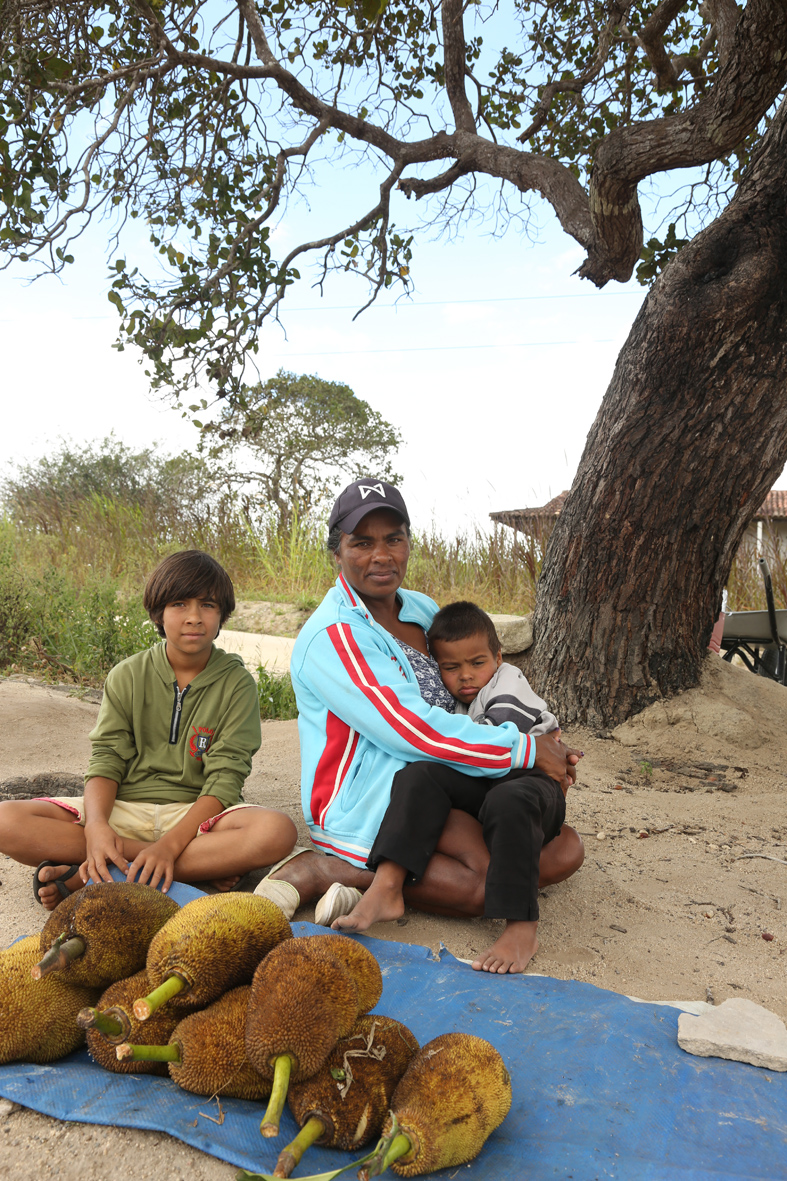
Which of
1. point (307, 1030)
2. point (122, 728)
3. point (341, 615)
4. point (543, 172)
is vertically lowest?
point (307, 1030)

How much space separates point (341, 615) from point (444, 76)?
5646 mm

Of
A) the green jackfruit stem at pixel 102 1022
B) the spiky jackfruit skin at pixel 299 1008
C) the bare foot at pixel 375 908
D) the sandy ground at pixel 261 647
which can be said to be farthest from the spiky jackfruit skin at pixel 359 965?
the sandy ground at pixel 261 647

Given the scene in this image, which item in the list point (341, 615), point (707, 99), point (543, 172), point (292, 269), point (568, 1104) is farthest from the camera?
point (292, 269)

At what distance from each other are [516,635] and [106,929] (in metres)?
4.00

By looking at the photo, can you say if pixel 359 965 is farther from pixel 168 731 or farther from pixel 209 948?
pixel 168 731

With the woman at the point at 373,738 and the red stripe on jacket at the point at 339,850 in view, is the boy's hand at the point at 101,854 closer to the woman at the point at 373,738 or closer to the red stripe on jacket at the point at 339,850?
the woman at the point at 373,738

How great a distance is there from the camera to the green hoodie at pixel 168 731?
280 cm

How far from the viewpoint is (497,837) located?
233 centimetres

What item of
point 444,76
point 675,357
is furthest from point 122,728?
point 444,76

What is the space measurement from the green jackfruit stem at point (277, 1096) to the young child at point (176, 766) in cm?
132

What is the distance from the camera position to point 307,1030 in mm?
1326

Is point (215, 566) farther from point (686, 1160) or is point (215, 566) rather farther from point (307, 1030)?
point (686, 1160)

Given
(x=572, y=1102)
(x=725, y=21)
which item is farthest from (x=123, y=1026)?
(x=725, y=21)

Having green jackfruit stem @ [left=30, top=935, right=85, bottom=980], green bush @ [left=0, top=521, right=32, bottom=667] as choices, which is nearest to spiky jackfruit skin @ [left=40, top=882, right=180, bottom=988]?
green jackfruit stem @ [left=30, top=935, right=85, bottom=980]
